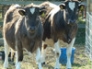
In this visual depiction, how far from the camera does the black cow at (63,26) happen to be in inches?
316

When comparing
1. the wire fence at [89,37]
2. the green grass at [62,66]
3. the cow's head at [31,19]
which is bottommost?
the green grass at [62,66]

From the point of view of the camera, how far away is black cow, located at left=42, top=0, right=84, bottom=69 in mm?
8031

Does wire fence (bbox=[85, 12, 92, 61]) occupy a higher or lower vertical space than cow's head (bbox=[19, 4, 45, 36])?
lower

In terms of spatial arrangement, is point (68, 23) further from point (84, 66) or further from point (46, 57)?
point (46, 57)

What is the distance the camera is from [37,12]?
7.31 m

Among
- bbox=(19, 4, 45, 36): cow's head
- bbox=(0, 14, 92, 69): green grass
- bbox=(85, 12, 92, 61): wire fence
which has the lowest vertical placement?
bbox=(0, 14, 92, 69): green grass

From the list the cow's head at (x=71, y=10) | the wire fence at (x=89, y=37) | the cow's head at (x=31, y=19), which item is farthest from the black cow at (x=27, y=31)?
the wire fence at (x=89, y=37)

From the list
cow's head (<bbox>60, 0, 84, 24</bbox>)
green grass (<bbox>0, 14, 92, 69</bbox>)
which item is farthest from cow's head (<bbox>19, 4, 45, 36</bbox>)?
green grass (<bbox>0, 14, 92, 69</bbox>)

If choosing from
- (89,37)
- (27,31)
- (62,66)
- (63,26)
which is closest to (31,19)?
(27,31)

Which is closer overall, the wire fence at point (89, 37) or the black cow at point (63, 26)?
the black cow at point (63, 26)

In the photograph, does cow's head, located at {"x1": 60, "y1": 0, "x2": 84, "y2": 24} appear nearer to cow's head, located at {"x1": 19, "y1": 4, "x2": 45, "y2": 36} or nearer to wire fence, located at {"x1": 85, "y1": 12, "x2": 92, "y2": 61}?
cow's head, located at {"x1": 19, "y1": 4, "x2": 45, "y2": 36}

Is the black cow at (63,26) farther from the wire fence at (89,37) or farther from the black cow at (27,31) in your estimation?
the wire fence at (89,37)

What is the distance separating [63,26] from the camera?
8.48 meters

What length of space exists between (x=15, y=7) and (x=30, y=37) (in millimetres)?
1818
